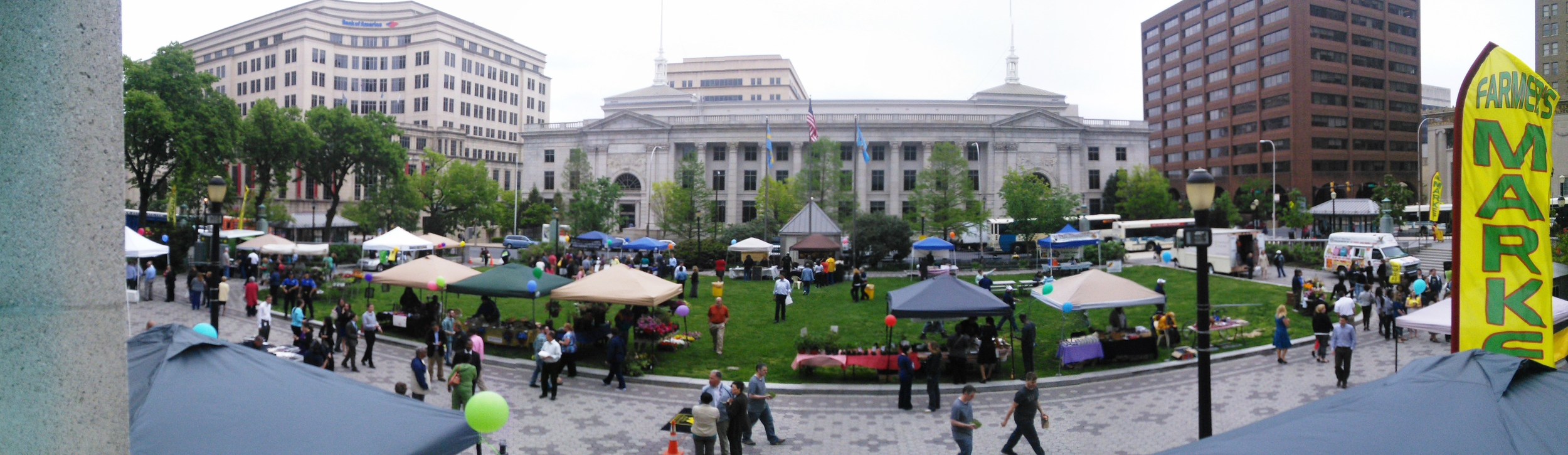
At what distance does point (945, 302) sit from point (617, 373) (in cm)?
676

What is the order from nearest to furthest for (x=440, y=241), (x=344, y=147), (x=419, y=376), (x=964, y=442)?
(x=964, y=442) < (x=419, y=376) < (x=440, y=241) < (x=344, y=147)

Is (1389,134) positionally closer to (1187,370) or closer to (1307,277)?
(1307,277)

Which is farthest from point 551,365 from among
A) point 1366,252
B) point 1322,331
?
point 1366,252

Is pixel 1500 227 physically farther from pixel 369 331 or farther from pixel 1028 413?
pixel 369 331

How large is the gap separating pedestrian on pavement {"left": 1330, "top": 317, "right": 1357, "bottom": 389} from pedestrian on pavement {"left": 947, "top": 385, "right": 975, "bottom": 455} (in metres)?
9.10

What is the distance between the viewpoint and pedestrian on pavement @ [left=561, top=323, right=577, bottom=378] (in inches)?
659

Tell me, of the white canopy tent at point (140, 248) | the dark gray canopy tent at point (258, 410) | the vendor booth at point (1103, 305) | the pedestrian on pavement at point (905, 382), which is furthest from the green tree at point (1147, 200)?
the dark gray canopy tent at point (258, 410)

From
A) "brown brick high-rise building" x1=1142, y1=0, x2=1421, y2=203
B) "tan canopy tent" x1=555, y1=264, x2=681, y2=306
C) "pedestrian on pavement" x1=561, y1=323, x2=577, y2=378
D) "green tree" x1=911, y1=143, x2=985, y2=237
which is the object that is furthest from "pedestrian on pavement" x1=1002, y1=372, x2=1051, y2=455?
"brown brick high-rise building" x1=1142, y1=0, x2=1421, y2=203

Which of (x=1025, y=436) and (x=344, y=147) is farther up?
(x=344, y=147)

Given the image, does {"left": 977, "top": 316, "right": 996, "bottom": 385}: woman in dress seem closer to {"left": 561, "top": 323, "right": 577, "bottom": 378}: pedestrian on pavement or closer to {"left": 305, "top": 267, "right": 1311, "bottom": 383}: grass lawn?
{"left": 305, "top": 267, "right": 1311, "bottom": 383}: grass lawn

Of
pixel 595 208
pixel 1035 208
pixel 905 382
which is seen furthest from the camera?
pixel 595 208

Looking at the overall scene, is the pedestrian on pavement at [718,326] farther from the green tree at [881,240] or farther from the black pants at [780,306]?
the green tree at [881,240]

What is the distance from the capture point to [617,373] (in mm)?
16531

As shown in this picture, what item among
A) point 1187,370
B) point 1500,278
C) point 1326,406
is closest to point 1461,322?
point 1500,278
